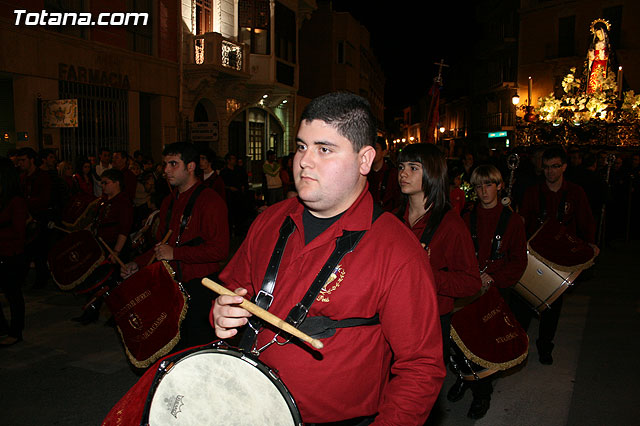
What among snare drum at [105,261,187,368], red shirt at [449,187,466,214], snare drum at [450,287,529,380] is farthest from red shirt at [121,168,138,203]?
snare drum at [450,287,529,380]

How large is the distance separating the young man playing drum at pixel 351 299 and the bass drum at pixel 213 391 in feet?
0.46

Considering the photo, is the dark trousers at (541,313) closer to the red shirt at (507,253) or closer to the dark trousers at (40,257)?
the red shirt at (507,253)

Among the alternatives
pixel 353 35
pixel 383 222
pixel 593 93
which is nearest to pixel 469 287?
pixel 383 222

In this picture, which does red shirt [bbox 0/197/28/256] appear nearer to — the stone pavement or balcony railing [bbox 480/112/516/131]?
the stone pavement

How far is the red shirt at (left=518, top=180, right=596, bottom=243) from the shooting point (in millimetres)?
5418

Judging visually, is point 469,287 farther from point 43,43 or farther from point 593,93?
point 593,93

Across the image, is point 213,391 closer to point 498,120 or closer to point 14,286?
point 14,286

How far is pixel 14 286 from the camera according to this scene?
18.4ft

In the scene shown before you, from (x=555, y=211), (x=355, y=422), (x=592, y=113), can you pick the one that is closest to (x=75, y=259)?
(x=355, y=422)

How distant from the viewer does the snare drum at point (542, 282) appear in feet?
15.6

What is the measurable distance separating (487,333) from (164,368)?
9.24 feet

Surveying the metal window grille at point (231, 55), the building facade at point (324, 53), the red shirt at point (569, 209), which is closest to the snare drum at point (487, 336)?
the red shirt at point (569, 209)

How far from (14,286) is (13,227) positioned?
26.2 inches

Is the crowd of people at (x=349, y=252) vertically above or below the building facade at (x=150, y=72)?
below
